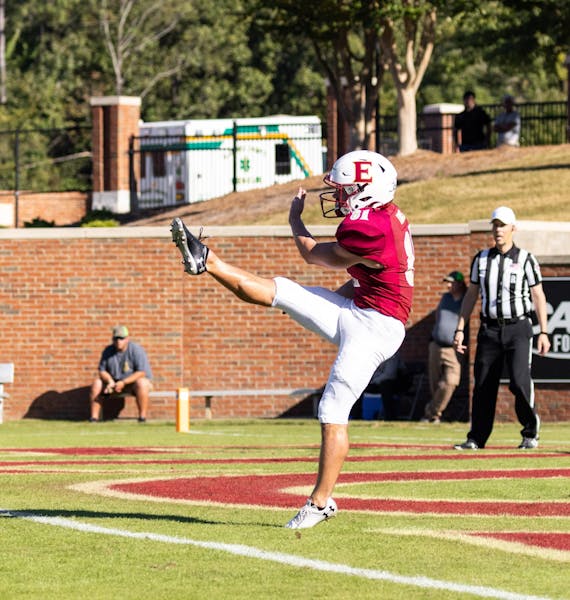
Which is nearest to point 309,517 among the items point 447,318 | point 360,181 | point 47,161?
point 360,181

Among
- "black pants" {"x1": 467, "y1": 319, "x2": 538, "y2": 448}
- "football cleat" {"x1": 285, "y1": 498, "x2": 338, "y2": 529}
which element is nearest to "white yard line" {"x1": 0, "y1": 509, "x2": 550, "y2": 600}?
"football cleat" {"x1": 285, "y1": 498, "x2": 338, "y2": 529}

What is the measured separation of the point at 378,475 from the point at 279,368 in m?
11.0

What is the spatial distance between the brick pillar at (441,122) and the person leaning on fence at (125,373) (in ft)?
57.6

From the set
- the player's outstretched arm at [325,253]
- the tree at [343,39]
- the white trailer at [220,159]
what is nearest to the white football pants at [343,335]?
the player's outstretched arm at [325,253]

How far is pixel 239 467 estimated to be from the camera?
11.1 metres

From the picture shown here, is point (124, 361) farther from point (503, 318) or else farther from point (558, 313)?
point (503, 318)

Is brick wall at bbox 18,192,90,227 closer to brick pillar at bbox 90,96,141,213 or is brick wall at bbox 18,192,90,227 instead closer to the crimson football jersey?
brick pillar at bbox 90,96,141,213

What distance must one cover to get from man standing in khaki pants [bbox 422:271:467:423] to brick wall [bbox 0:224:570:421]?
2228 mm

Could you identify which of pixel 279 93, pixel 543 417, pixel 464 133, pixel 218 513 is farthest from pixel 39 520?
pixel 279 93

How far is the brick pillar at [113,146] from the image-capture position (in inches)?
1491

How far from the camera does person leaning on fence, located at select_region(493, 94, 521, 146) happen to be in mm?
32562

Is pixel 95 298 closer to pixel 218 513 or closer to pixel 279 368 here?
pixel 279 368

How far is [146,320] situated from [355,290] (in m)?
13.8

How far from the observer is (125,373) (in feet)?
67.1
